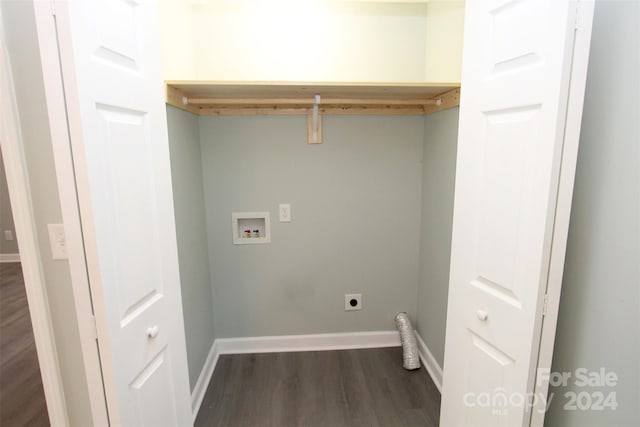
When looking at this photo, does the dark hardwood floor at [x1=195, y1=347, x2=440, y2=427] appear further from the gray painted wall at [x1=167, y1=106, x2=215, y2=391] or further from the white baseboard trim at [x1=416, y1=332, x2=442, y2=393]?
the gray painted wall at [x1=167, y1=106, x2=215, y2=391]

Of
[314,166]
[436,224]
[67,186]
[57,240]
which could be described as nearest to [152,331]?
[57,240]

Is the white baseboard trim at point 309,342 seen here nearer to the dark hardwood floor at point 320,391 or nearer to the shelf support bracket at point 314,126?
the dark hardwood floor at point 320,391

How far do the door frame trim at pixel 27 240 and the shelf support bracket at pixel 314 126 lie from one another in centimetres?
150

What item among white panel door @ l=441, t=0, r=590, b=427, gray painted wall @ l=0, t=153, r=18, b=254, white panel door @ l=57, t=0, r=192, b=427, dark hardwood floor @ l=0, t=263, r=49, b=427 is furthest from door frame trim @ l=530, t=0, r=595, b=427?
gray painted wall @ l=0, t=153, r=18, b=254

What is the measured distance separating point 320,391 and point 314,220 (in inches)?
44.2

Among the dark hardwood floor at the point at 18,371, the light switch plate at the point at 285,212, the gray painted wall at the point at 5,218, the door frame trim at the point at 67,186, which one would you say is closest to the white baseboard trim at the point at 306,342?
the light switch plate at the point at 285,212

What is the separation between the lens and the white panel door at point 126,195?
80 cm

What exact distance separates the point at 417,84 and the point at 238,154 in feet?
4.02

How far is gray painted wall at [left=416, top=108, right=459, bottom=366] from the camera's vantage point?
1.92 m

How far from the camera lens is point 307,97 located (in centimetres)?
204

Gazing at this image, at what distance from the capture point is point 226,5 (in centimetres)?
203

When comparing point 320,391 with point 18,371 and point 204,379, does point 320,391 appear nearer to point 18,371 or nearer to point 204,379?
point 204,379

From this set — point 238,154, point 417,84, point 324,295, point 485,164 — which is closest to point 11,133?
point 238,154

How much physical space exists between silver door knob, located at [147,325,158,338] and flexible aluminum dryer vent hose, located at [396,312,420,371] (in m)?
1.76
